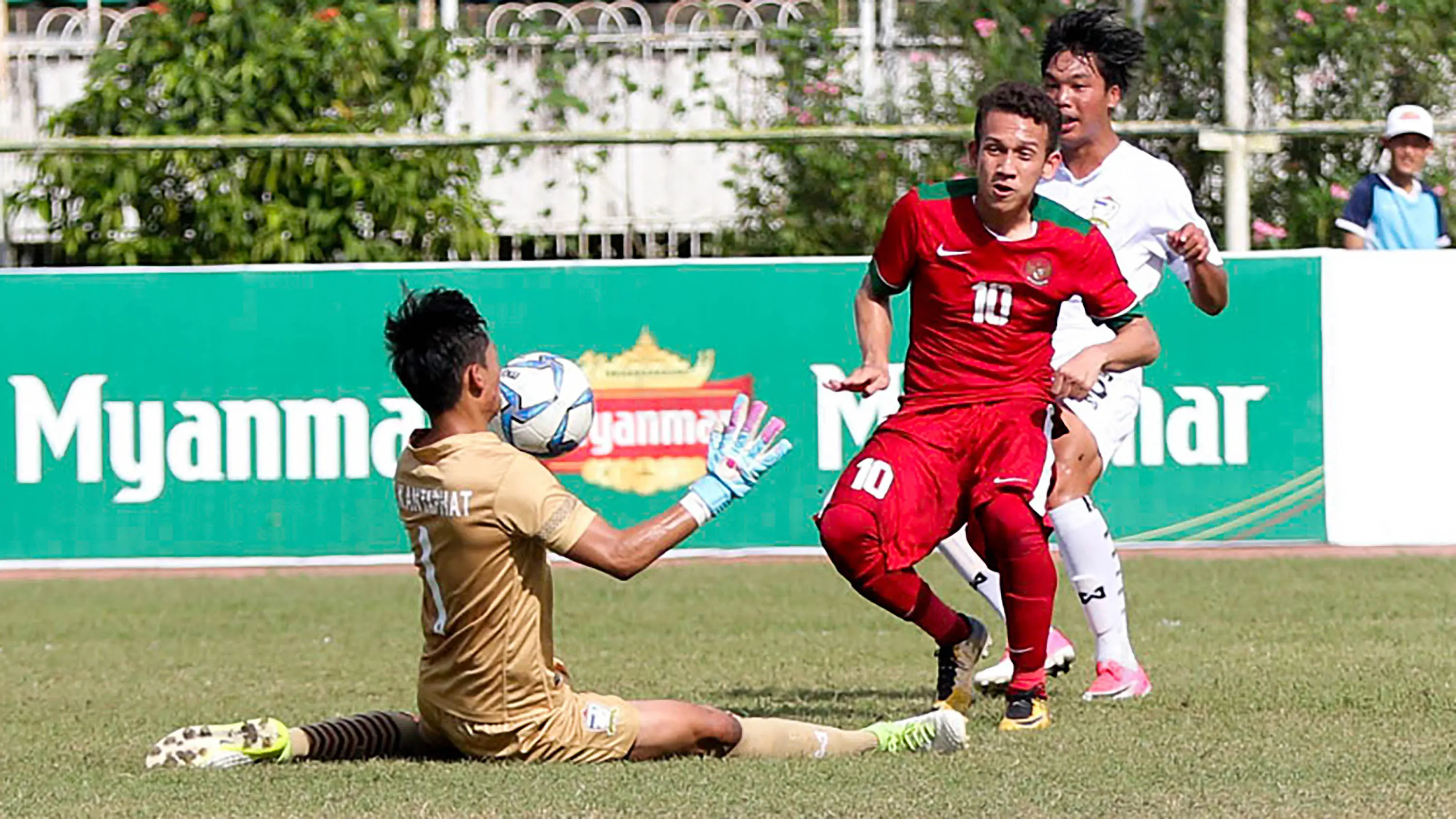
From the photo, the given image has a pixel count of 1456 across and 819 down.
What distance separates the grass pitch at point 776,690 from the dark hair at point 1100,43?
6.24 ft

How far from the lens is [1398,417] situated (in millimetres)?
11938

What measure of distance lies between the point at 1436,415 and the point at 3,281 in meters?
6.90

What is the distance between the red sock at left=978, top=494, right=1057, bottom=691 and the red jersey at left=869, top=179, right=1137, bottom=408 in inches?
13.4

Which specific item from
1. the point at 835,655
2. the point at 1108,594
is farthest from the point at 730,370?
the point at 1108,594

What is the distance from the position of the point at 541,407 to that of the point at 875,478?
96cm

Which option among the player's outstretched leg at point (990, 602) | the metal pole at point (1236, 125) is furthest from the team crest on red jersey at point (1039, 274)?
the metal pole at point (1236, 125)

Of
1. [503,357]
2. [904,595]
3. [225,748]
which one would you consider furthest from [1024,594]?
[503,357]

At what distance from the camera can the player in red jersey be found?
263 inches

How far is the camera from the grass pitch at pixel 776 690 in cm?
557

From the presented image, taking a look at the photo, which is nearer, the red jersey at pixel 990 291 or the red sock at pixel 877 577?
the red sock at pixel 877 577

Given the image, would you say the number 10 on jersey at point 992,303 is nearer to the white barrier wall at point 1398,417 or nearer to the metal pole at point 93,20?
the white barrier wall at point 1398,417

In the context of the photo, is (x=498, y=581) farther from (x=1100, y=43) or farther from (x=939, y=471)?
(x=1100, y=43)

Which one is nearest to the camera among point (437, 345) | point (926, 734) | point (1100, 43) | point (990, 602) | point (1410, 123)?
point (437, 345)

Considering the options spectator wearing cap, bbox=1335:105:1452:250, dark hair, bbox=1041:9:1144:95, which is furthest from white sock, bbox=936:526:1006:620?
spectator wearing cap, bbox=1335:105:1452:250
